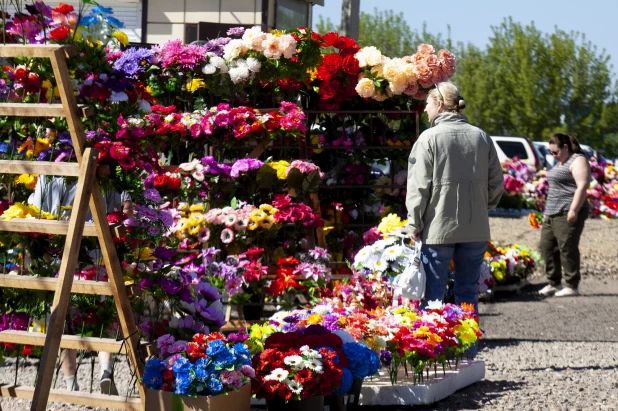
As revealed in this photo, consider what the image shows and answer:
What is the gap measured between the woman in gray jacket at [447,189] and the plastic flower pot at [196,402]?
6.89 ft

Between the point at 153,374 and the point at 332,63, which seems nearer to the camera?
the point at 153,374

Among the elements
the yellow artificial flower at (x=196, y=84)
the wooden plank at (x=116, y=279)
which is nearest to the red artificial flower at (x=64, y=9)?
the wooden plank at (x=116, y=279)

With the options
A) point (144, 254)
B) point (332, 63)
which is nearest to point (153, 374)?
point (144, 254)

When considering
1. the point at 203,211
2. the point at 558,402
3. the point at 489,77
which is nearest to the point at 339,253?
the point at 203,211

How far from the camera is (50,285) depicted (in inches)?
176

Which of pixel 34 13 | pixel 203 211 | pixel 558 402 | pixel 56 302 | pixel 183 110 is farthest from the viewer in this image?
pixel 183 110

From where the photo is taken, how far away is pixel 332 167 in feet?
29.4

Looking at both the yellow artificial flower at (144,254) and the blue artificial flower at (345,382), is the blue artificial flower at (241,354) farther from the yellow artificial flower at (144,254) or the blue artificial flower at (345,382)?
the yellow artificial flower at (144,254)

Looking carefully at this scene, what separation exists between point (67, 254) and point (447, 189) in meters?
2.67

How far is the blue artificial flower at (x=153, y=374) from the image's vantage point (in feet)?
14.8

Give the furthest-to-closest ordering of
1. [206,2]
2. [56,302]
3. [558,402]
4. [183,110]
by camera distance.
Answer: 1. [206,2]
2. [183,110]
3. [558,402]
4. [56,302]

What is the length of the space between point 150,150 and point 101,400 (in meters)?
1.16

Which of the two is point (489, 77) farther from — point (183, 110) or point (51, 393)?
point (51, 393)

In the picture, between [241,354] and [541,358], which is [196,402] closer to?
[241,354]
